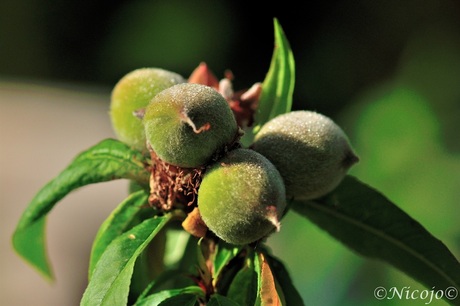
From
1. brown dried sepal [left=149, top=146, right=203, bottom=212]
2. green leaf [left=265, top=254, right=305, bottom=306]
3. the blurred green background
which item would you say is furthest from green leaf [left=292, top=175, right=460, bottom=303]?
the blurred green background

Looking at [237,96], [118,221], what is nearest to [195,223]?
[118,221]

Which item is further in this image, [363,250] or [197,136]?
[363,250]

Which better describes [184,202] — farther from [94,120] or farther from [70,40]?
[70,40]

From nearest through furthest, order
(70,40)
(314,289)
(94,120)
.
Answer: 1. (314,289)
2. (94,120)
3. (70,40)

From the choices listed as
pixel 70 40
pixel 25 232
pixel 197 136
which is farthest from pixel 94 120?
pixel 197 136

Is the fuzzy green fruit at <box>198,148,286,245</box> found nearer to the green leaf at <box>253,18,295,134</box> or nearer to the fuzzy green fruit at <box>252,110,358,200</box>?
the fuzzy green fruit at <box>252,110,358,200</box>

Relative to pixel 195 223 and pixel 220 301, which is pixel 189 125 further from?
pixel 220 301
